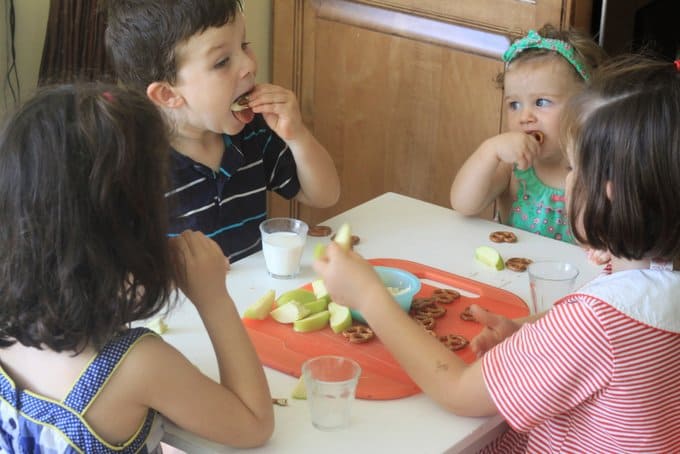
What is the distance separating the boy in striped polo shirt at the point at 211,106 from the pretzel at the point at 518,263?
1.47 ft

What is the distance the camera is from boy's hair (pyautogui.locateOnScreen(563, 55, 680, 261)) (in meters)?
1.18

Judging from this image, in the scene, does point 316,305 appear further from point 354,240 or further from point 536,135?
point 536,135

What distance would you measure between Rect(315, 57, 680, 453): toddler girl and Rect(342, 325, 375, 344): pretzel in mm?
141

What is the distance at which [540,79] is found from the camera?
2018mm

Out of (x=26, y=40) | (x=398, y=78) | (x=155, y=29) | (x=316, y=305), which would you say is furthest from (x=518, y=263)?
(x=26, y=40)

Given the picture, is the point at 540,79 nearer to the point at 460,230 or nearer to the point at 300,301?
the point at 460,230

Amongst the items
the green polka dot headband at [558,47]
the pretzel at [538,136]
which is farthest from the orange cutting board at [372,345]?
the green polka dot headband at [558,47]

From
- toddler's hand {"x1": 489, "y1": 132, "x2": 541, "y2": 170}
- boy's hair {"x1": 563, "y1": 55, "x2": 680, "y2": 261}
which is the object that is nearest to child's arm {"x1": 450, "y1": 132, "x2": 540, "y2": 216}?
toddler's hand {"x1": 489, "y1": 132, "x2": 541, "y2": 170}

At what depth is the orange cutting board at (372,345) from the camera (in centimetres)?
130

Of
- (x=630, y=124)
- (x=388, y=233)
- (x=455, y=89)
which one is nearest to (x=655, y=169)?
(x=630, y=124)

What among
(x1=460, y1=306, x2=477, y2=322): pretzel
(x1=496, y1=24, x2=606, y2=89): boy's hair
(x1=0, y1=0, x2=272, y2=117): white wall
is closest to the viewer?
(x1=460, y1=306, x2=477, y2=322): pretzel

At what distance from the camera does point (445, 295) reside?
5.07 ft

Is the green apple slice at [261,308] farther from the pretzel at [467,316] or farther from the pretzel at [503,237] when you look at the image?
the pretzel at [503,237]

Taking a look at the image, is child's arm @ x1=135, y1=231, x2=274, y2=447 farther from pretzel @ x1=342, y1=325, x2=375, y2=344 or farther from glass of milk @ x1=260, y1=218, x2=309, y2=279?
glass of milk @ x1=260, y1=218, x2=309, y2=279
